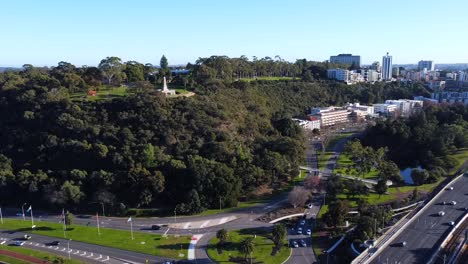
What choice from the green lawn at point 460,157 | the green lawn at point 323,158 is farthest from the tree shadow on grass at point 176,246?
the green lawn at point 460,157

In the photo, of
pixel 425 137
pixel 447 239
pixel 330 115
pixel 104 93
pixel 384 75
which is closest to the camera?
pixel 447 239

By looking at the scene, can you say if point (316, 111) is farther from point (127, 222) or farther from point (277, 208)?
point (127, 222)

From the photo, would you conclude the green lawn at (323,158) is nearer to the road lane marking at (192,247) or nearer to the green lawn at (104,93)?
the road lane marking at (192,247)

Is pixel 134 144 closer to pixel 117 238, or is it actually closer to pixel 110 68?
pixel 117 238

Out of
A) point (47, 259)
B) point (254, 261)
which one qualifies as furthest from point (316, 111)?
point (47, 259)

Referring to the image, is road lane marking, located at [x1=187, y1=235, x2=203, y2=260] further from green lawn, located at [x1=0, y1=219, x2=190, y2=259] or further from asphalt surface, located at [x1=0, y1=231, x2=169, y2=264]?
asphalt surface, located at [x1=0, y1=231, x2=169, y2=264]

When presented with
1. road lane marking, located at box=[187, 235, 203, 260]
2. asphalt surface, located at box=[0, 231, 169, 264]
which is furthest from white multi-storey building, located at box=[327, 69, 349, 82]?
asphalt surface, located at box=[0, 231, 169, 264]

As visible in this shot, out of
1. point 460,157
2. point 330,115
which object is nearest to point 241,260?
point 460,157
